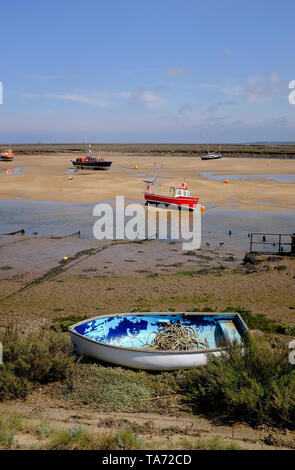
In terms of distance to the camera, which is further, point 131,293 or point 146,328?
point 131,293

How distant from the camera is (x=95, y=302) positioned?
14.3 m

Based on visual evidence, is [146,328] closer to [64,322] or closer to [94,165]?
[64,322]

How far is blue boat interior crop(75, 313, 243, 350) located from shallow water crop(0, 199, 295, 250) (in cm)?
1220

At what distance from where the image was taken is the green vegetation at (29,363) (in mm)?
8258

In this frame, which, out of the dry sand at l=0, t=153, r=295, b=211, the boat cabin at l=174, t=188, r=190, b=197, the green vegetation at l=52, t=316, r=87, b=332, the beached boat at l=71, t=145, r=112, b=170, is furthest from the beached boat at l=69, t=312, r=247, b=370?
the beached boat at l=71, t=145, r=112, b=170

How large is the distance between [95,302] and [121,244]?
356 inches

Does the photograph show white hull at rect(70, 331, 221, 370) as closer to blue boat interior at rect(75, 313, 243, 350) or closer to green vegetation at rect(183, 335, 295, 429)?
green vegetation at rect(183, 335, 295, 429)

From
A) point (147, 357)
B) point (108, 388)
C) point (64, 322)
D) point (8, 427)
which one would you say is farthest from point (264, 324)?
point (8, 427)

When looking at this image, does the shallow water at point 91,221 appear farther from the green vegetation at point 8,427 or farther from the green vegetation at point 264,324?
the green vegetation at point 8,427

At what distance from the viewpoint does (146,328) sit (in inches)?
421

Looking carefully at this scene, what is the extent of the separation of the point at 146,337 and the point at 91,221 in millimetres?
19081

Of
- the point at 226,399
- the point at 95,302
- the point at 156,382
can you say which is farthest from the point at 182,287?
the point at 226,399
